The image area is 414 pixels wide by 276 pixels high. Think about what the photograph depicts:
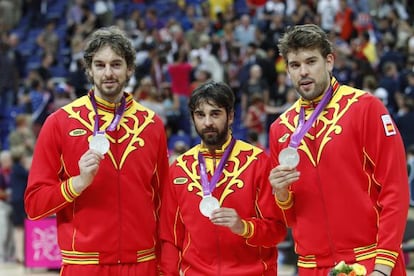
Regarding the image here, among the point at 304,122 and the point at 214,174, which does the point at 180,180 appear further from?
the point at 304,122

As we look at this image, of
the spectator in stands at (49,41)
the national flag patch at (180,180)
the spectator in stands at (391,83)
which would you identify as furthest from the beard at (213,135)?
the spectator in stands at (49,41)

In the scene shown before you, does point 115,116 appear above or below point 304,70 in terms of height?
below

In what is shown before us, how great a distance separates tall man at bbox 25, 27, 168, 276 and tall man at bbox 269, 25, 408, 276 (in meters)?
0.94

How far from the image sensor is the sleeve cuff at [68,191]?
19.8 ft

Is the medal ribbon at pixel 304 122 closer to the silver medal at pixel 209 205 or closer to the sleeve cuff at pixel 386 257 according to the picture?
the silver medal at pixel 209 205

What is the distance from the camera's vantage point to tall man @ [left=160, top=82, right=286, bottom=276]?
241 inches

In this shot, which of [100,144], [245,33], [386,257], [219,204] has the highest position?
[245,33]

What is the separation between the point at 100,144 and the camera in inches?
234


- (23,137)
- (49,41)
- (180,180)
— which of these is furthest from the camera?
(49,41)

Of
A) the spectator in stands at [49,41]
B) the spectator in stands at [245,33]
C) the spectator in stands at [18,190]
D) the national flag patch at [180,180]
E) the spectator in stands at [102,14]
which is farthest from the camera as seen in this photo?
the spectator in stands at [102,14]

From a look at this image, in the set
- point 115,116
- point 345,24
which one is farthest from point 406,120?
point 115,116

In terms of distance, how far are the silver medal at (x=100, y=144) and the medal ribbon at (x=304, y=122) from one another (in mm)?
1111

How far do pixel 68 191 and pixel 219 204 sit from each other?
92 centimetres

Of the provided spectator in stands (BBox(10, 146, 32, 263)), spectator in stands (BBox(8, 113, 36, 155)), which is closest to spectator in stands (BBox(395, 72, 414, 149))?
spectator in stands (BBox(10, 146, 32, 263))
